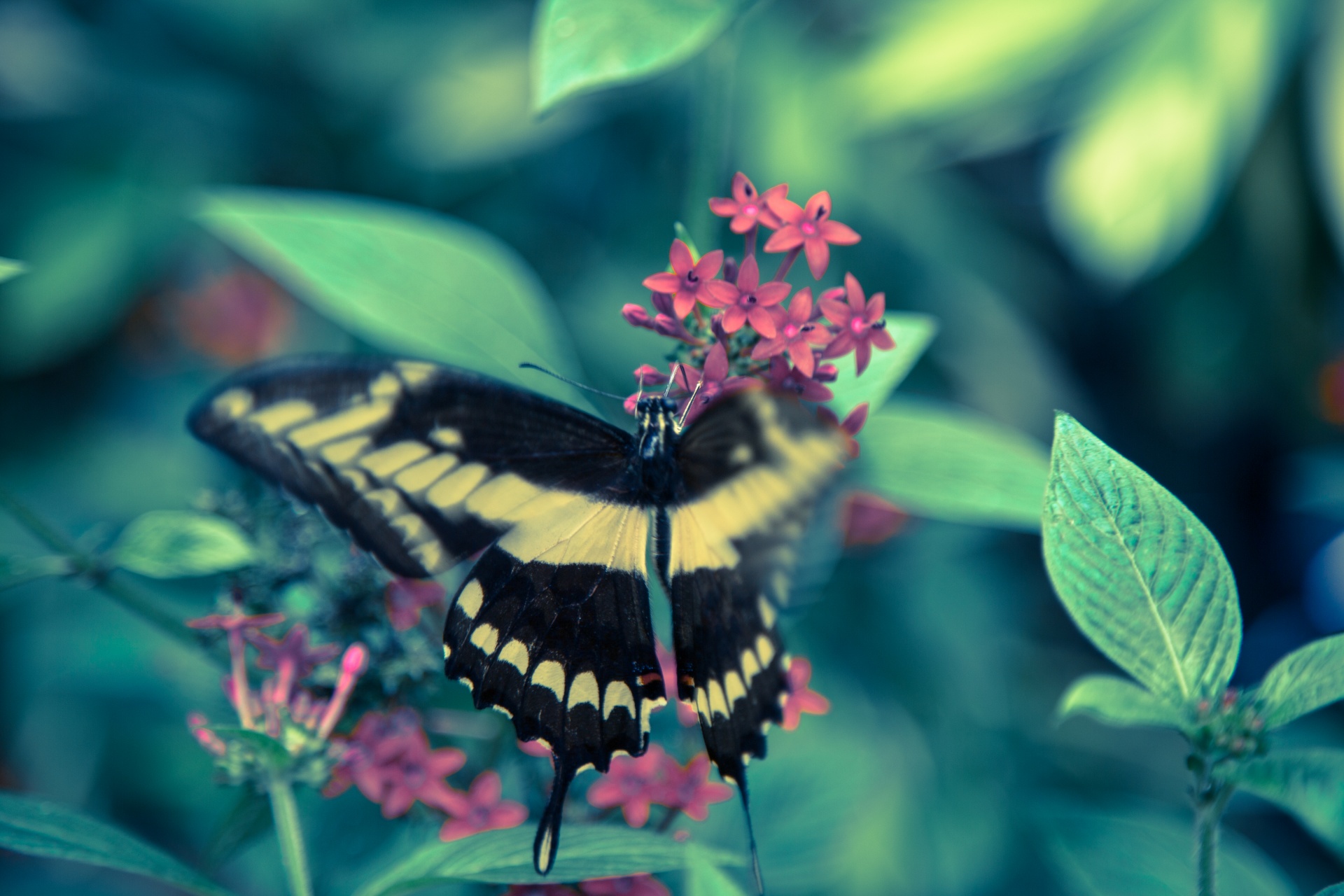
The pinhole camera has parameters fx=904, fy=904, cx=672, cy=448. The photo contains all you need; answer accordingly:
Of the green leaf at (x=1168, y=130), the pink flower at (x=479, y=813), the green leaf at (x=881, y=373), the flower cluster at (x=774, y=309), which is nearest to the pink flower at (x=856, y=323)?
the flower cluster at (x=774, y=309)

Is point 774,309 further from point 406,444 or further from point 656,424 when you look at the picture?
point 406,444

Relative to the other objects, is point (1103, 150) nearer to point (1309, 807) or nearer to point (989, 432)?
point (989, 432)

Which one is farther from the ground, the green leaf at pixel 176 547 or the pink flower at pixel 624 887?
the green leaf at pixel 176 547

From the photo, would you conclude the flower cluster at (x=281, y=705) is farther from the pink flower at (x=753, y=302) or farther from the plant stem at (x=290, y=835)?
the pink flower at (x=753, y=302)

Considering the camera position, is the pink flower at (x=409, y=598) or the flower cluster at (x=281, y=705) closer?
the flower cluster at (x=281, y=705)

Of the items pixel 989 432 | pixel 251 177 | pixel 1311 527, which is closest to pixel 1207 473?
pixel 1311 527

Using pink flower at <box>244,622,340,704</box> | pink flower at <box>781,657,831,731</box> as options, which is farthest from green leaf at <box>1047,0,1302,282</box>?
pink flower at <box>244,622,340,704</box>
